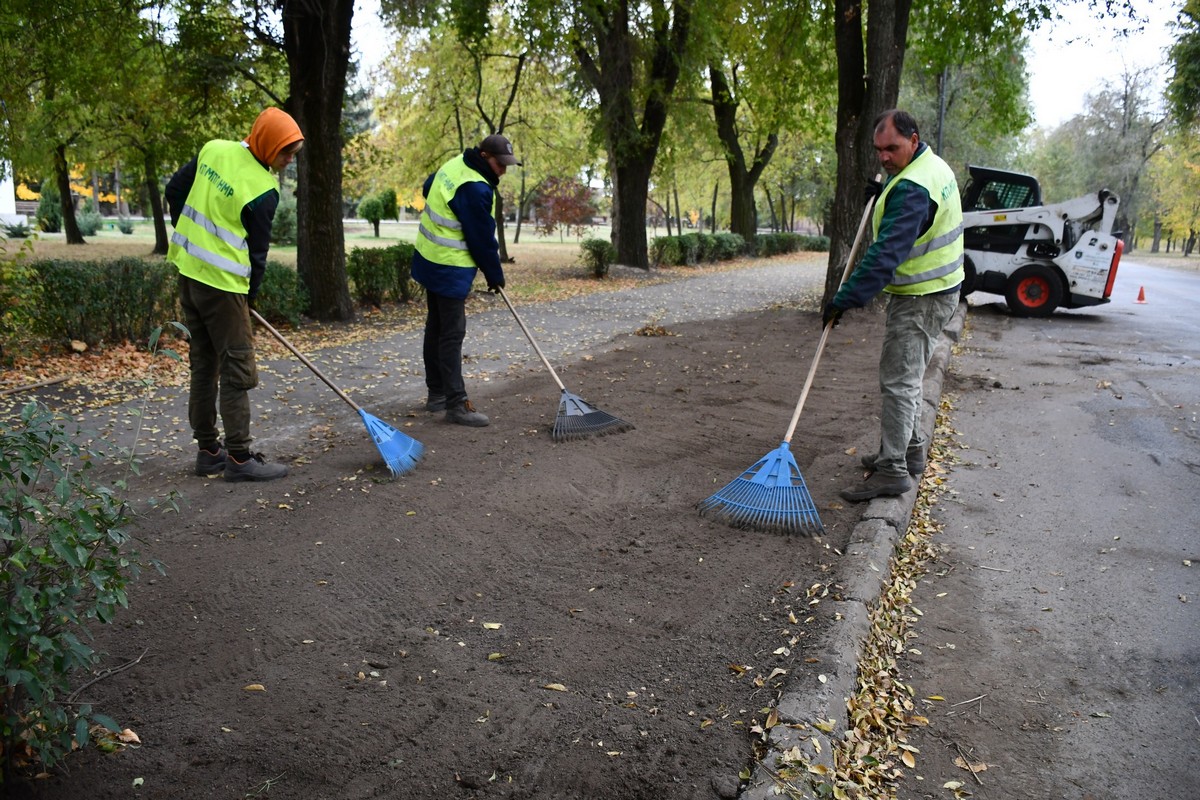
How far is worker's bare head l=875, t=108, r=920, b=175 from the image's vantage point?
14.9 feet

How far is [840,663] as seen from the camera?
307 cm

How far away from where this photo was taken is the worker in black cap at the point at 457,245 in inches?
234

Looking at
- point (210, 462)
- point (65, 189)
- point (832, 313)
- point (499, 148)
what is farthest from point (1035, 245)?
point (65, 189)

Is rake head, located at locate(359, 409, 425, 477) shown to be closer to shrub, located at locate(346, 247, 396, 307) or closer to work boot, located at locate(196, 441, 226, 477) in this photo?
work boot, located at locate(196, 441, 226, 477)

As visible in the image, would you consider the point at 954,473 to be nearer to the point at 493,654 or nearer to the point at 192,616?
the point at 493,654

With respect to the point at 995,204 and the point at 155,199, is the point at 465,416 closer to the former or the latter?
the point at 995,204

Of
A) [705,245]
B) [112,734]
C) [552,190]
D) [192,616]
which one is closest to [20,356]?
[192,616]

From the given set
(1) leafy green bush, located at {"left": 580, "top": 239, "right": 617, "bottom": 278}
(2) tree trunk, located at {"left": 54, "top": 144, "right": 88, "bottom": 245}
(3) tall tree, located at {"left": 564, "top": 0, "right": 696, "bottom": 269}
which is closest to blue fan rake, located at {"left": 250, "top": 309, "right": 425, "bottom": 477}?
(3) tall tree, located at {"left": 564, "top": 0, "right": 696, "bottom": 269}

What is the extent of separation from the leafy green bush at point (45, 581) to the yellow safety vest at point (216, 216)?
2596mm

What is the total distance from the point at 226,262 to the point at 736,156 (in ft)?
80.3

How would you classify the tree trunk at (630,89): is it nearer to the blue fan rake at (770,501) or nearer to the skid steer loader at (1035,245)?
the skid steer loader at (1035,245)

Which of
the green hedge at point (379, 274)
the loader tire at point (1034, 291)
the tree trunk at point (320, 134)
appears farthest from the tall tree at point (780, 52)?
the tree trunk at point (320, 134)

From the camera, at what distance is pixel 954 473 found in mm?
5867

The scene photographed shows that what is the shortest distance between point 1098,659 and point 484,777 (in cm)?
251
